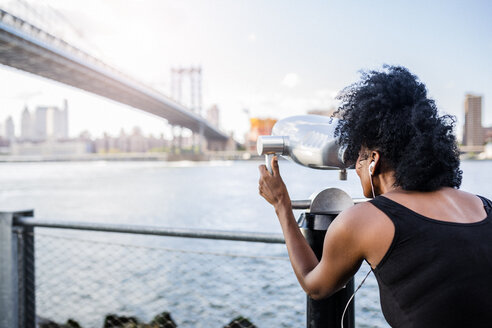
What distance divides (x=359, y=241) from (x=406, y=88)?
269 millimetres

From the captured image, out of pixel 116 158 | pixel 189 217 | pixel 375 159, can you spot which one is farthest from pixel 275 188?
pixel 116 158

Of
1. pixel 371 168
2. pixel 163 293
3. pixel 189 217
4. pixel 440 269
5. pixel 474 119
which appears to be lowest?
pixel 189 217

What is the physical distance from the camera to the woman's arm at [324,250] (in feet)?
2.31

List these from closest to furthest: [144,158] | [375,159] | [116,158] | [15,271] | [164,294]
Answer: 1. [375,159]
2. [15,271]
3. [164,294]
4. [116,158]
5. [144,158]

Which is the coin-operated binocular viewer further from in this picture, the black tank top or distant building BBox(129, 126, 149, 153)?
distant building BBox(129, 126, 149, 153)

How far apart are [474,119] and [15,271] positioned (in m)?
29.4

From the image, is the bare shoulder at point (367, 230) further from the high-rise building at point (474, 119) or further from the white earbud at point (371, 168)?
the high-rise building at point (474, 119)

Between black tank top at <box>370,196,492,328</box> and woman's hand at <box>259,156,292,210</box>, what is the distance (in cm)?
21

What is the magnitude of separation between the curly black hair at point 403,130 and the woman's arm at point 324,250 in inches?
5.1

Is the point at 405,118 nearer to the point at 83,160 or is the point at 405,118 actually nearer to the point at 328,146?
the point at 328,146

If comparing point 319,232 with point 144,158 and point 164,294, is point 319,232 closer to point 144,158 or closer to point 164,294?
point 164,294

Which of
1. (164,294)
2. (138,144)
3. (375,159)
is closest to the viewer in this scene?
(375,159)

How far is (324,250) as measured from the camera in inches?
28.9

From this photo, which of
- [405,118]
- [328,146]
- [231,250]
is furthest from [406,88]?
[231,250]
